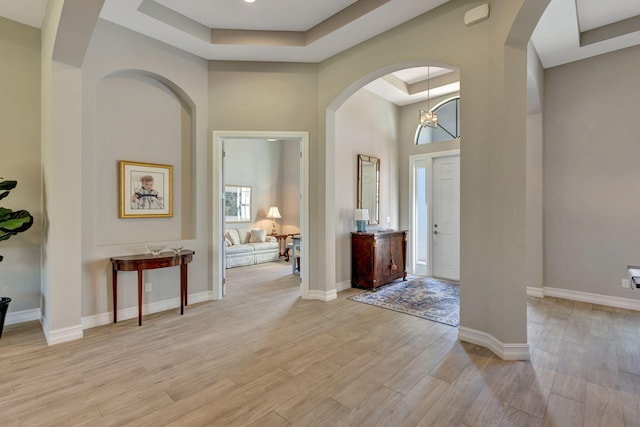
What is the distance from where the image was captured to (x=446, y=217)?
222 inches

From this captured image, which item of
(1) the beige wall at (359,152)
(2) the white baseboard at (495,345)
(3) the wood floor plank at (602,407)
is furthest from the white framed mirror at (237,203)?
(3) the wood floor plank at (602,407)

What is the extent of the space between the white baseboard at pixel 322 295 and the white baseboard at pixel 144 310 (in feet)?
4.56

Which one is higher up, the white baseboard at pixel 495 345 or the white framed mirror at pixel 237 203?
the white framed mirror at pixel 237 203

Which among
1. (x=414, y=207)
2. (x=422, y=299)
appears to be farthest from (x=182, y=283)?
(x=414, y=207)

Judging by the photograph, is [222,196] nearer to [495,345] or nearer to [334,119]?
[334,119]

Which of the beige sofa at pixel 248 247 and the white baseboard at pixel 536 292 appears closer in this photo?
the white baseboard at pixel 536 292

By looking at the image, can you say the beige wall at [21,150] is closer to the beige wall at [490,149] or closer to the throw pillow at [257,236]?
the beige wall at [490,149]

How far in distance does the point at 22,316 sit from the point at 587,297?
22.9 feet

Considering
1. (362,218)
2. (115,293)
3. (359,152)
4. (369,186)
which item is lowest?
(115,293)

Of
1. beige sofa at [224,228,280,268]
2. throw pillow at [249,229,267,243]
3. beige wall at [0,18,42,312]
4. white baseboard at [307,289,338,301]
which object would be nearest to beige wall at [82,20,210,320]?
beige wall at [0,18,42,312]

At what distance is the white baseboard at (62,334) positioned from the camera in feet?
9.40

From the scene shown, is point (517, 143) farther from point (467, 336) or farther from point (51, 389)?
point (51, 389)

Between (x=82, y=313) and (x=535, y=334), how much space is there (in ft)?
15.4

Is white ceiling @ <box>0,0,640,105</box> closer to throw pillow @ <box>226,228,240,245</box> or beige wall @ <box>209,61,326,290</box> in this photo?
beige wall @ <box>209,61,326,290</box>
